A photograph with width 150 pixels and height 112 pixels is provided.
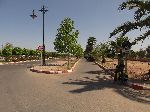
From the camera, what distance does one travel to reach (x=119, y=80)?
55.9 ft

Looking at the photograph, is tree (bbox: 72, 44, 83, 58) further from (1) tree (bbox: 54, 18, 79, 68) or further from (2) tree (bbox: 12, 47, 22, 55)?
(2) tree (bbox: 12, 47, 22, 55)

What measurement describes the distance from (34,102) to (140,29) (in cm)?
930

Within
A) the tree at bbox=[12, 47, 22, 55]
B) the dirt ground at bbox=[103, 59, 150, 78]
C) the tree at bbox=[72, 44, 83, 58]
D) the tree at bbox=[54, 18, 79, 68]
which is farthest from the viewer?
the tree at bbox=[12, 47, 22, 55]

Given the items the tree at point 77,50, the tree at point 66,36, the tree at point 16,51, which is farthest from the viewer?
the tree at point 16,51

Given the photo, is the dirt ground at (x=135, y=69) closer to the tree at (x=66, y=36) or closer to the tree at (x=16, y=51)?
the tree at (x=66, y=36)

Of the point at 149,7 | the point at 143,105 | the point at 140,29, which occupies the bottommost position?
the point at 143,105

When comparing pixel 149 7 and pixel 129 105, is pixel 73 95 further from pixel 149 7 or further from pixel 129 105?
pixel 149 7

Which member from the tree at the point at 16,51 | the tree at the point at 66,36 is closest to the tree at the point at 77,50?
the tree at the point at 66,36

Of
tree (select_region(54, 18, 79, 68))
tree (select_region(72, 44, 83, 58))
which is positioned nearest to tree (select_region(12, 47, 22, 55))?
tree (select_region(72, 44, 83, 58))

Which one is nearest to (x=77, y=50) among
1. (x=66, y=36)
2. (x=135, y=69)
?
(x=66, y=36)

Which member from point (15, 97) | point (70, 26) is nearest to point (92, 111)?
point (15, 97)

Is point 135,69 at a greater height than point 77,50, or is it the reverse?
point 77,50

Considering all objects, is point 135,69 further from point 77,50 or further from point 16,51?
point 77,50

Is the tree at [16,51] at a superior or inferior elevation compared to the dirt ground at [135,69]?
superior
